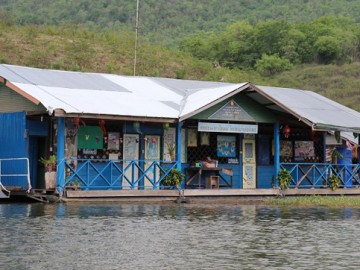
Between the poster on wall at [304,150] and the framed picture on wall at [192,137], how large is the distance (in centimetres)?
464

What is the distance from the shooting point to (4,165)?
75.3 feet

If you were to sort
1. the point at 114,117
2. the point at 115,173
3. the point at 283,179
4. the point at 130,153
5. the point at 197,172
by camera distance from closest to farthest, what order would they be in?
the point at 114,117 < the point at 115,173 < the point at 130,153 < the point at 283,179 < the point at 197,172

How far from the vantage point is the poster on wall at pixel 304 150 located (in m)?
28.7

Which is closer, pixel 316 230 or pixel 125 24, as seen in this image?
pixel 316 230

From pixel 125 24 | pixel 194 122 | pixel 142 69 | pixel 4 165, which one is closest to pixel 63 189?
pixel 4 165

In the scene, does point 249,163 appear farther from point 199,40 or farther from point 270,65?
point 199,40

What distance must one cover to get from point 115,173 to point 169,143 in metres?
2.26

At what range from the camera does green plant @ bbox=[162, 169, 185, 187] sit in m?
23.3

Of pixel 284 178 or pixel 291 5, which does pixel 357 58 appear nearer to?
pixel 291 5

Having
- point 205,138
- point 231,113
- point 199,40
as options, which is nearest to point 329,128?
point 231,113

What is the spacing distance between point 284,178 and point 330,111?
3.77 meters

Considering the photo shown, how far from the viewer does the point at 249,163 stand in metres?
27.3

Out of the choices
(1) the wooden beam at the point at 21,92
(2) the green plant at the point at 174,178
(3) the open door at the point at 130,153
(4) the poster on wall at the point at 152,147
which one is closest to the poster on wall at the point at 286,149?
→ (4) the poster on wall at the point at 152,147

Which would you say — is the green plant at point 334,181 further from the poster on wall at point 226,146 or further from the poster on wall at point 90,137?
the poster on wall at point 90,137
